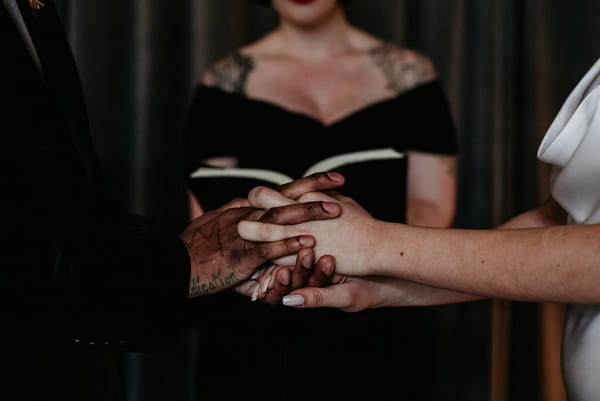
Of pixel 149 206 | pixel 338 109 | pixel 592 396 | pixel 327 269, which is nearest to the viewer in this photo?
pixel 592 396

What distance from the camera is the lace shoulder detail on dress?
1864 millimetres

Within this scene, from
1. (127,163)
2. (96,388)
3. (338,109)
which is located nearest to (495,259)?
(96,388)

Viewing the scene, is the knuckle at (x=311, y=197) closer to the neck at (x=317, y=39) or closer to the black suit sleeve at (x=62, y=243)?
the black suit sleeve at (x=62, y=243)

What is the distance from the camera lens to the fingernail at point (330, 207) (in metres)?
1.06

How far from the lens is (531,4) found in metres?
2.31

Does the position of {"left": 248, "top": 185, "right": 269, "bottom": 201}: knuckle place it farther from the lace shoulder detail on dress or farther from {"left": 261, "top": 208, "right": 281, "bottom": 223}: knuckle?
the lace shoulder detail on dress

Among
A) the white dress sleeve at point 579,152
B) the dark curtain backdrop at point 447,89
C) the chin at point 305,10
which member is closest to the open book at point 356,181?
the white dress sleeve at point 579,152

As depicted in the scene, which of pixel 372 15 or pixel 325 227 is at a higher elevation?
pixel 372 15

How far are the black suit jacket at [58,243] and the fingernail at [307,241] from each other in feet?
A: 0.53

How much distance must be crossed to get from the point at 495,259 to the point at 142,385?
1.57 m

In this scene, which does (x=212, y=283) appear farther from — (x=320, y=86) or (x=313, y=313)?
(x=320, y=86)

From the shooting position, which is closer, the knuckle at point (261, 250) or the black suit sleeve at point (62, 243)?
the black suit sleeve at point (62, 243)

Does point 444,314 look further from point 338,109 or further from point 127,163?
point 127,163

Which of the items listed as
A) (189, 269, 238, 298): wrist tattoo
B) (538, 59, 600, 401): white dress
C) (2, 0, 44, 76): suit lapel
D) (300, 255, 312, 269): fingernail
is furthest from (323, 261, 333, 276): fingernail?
(2, 0, 44, 76): suit lapel
